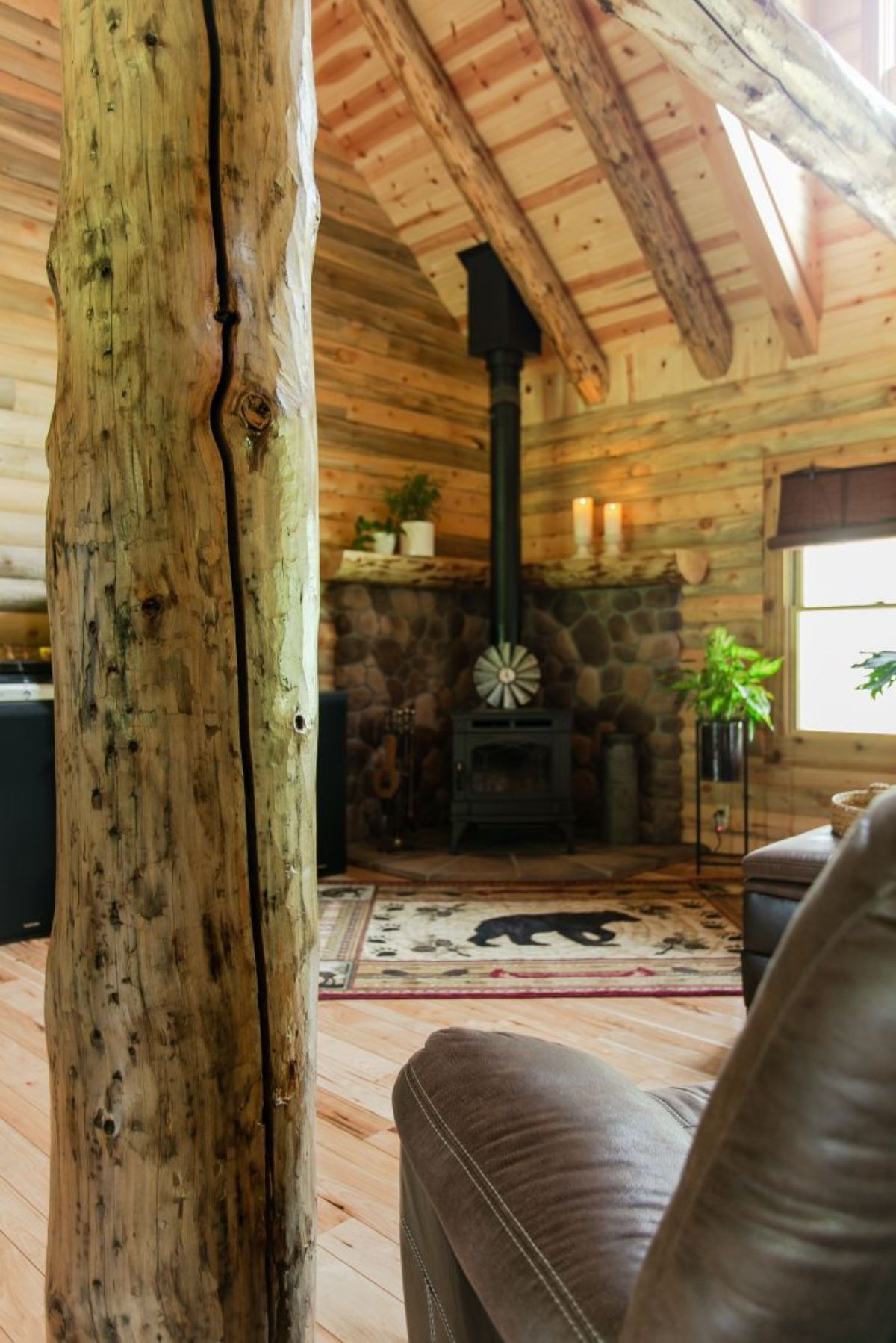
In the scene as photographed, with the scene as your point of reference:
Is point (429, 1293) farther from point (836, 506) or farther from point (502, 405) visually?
point (502, 405)

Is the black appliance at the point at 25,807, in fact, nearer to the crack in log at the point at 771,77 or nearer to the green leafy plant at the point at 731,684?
the green leafy plant at the point at 731,684

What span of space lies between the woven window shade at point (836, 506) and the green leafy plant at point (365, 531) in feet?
6.70

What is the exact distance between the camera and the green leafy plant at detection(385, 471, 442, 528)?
5727 millimetres

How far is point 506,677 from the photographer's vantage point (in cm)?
552

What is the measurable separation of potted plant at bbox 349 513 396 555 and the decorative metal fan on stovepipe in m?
0.79

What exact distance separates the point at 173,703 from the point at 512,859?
163 inches

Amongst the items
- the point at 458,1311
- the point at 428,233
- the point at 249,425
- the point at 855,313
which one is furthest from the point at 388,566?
the point at 458,1311

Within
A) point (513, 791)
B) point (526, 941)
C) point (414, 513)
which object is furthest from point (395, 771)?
point (526, 941)

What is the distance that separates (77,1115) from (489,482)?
550cm

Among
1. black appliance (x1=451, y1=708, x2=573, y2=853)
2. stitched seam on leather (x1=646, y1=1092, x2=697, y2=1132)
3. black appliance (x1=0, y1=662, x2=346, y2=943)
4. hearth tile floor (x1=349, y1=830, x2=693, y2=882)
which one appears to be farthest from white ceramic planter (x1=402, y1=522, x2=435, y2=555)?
stitched seam on leather (x1=646, y1=1092, x2=697, y2=1132)

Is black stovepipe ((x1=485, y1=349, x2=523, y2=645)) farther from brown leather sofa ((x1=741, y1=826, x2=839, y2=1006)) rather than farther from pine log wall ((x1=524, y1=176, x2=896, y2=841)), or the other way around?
brown leather sofa ((x1=741, y1=826, x2=839, y2=1006))

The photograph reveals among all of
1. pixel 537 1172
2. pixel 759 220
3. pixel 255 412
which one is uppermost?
pixel 759 220

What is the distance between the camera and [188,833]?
1230mm

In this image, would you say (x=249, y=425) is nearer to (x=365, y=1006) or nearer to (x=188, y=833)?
(x=188, y=833)
